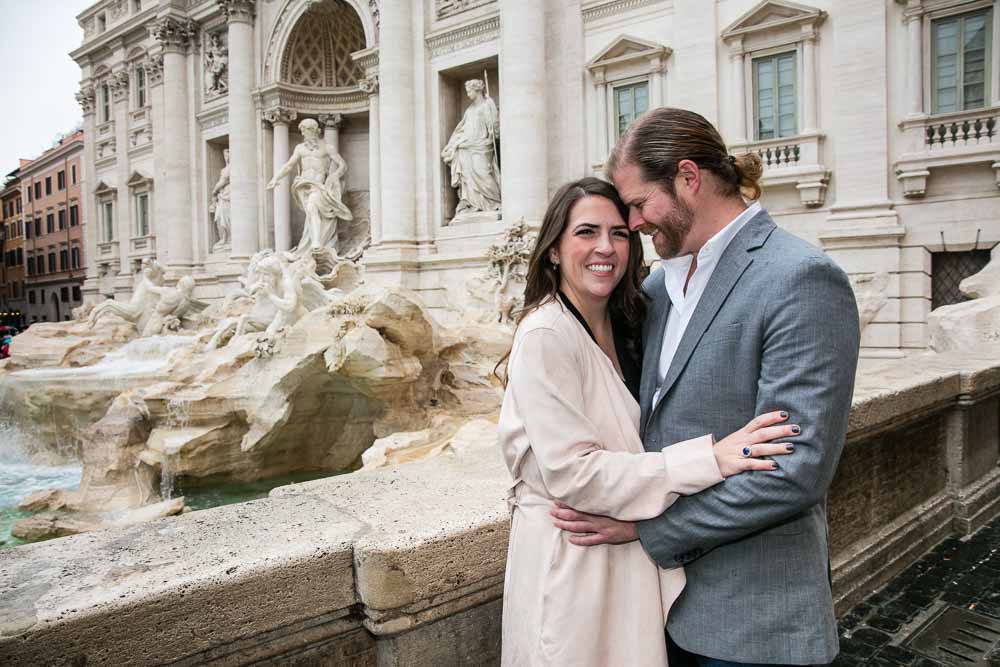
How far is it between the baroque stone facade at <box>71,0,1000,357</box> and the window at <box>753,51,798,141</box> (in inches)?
1.3

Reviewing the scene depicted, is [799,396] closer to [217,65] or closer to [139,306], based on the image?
[139,306]

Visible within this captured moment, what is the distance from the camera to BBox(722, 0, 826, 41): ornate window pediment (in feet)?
34.7

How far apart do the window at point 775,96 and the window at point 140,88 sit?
21499 millimetres

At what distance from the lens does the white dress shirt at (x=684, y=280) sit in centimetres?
144

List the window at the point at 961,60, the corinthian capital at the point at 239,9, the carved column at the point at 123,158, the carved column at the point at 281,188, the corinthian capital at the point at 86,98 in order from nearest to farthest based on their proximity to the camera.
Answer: the window at the point at 961,60 < the carved column at the point at 281,188 < the corinthian capital at the point at 239,9 < the carved column at the point at 123,158 < the corinthian capital at the point at 86,98

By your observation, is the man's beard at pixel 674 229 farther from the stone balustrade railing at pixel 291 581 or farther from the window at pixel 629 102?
the window at pixel 629 102

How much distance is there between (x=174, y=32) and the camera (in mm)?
21094

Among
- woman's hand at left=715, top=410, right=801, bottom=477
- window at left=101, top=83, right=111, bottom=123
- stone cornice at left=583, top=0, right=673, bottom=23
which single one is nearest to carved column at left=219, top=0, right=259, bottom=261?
window at left=101, top=83, right=111, bottom=123

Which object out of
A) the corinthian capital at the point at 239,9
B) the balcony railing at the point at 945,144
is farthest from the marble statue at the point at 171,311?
the balcony railing at the point at 945,144

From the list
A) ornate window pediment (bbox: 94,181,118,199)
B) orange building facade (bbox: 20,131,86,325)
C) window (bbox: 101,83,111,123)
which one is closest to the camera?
ornate window pediment (bbox: 94,181,118,199)

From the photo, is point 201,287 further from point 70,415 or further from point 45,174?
point 45,174

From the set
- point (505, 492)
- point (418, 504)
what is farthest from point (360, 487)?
point (505, 492)

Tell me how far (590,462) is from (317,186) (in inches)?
686

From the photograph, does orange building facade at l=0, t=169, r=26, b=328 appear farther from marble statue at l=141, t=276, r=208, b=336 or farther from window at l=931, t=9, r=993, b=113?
window at l=931, t=9, r=993, b=113
